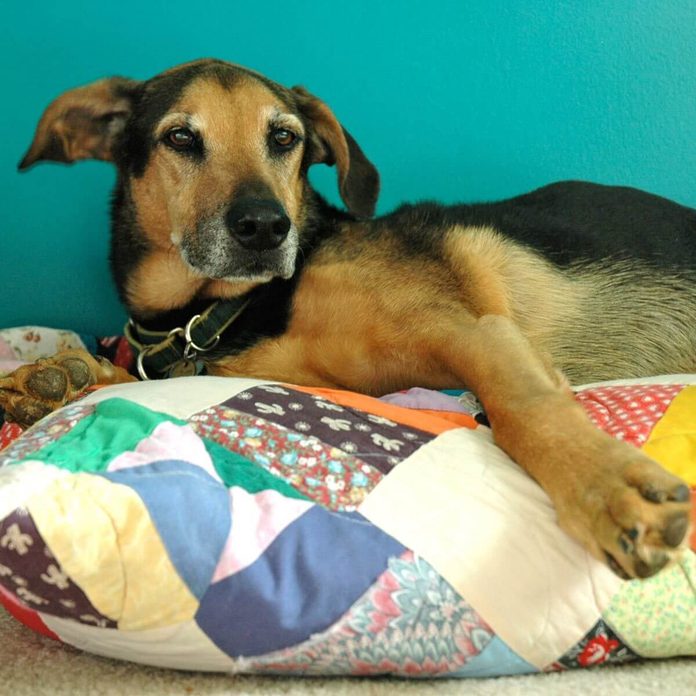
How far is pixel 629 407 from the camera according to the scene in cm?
170

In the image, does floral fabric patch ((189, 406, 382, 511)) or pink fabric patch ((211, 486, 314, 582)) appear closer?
pink fabric patch ((211, 486, 314, 582))

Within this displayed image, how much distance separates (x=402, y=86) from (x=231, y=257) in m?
1.31

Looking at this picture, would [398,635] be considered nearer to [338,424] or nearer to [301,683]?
[301,683]

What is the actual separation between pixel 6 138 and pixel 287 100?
121cm

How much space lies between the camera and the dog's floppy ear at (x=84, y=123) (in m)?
2.22

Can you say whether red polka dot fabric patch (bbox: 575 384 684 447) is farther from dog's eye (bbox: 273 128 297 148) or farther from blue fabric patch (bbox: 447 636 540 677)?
dog's eye (bbox: 273 128 297 148)

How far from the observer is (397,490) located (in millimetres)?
1303

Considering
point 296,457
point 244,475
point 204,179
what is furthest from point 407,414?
point 204,179

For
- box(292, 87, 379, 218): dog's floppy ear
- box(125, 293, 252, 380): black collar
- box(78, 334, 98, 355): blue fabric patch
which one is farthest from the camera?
box(78, 334, 98, 355): blue fabric patch

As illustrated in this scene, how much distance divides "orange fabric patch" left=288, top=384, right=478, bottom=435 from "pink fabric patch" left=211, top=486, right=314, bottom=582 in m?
0.42

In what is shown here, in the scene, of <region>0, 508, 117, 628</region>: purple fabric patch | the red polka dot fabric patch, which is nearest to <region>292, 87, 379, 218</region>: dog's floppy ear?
the red polka dot fabric patch

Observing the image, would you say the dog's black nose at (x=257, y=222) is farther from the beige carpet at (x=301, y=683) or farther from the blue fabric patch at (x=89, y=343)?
the blue fabric patch at (x=89, y=343)

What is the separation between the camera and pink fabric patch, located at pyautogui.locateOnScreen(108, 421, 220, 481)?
48.9 inches

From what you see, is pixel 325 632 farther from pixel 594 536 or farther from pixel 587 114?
pixel 587 114
